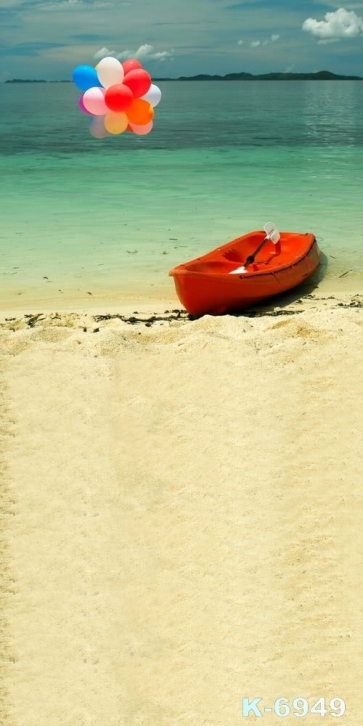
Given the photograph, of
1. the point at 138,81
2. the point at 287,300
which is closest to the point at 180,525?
the point at 287,300

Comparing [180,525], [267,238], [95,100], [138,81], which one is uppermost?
[138,81]

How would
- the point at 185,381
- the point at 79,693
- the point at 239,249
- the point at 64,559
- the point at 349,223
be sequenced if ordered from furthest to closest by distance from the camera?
the point at 349,223 → the point at 239,249 → the point at 185,381 → the point at 64,559 → the point at 79,693

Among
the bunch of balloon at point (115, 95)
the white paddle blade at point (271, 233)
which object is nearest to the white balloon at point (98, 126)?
the bunch of balloon at point (115, 95)

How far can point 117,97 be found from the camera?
22.3 ft

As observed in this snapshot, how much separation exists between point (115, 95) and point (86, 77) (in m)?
0.40

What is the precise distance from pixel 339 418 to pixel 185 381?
1.12 metres

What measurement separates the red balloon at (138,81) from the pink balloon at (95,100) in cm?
27

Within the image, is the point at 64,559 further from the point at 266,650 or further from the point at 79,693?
the point at 266,650

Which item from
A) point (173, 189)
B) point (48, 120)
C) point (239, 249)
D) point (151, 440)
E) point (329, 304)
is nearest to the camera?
point (151, 440)

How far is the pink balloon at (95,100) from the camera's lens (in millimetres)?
6766

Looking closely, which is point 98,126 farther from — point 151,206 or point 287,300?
point 151,206

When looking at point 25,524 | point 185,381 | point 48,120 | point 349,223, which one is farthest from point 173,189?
point 48,120

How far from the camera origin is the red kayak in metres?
6.57

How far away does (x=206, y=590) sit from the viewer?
358 centimetres
